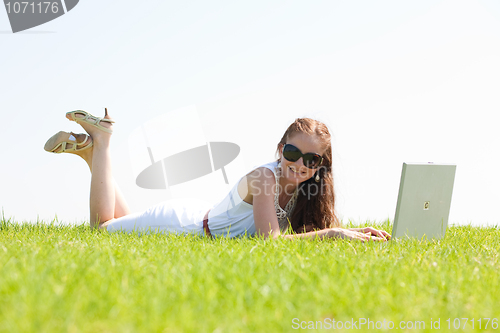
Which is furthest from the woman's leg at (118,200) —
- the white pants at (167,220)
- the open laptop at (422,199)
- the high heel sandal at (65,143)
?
the open laptop at (422,199)

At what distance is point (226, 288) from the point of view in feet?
7.29

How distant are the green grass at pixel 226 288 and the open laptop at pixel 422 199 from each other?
79cm

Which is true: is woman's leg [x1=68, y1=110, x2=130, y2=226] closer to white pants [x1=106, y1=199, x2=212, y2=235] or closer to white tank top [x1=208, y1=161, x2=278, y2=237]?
white pants [x1=106, y1=199, x2=212, y2=235]

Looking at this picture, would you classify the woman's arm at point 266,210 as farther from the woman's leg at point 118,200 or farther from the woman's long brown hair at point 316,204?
the woman's leg at point 118,200

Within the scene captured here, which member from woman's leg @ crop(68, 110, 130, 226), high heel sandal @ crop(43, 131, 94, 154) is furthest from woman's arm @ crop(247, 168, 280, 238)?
high heel sandal @ crop(43, 131, 94, 154)

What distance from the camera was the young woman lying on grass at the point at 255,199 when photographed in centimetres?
414

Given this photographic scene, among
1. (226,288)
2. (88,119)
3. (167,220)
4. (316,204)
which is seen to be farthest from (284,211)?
(88,119)

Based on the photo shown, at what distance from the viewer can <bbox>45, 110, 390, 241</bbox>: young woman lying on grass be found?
4.14 metres

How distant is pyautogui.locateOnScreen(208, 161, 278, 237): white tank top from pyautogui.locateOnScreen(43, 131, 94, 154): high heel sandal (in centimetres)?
196

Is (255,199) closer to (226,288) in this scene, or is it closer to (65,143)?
(226,288)

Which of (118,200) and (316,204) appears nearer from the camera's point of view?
(316,204)

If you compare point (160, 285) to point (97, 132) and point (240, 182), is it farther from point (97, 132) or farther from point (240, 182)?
point (97, 132)

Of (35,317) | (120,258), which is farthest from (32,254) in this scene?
(35,317)

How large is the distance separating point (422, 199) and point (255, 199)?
1691 mm
